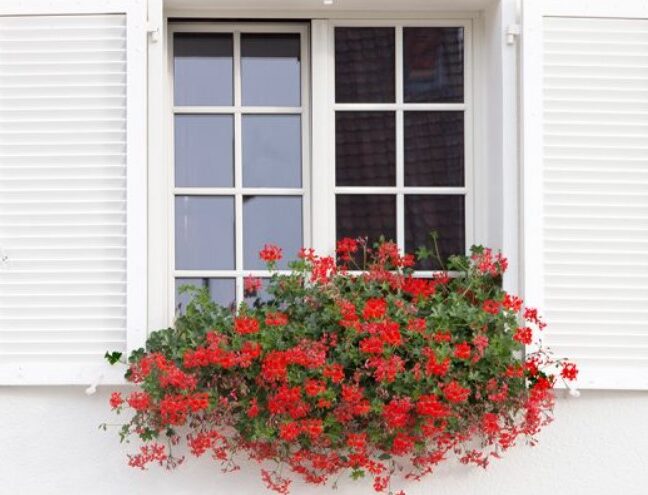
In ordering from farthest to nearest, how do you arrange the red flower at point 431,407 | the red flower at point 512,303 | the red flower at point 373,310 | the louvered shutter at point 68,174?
the louvered shutter at point 68,174, the red flower at point 512,303, the red flower at point 373,310, the red flower at point 431,407

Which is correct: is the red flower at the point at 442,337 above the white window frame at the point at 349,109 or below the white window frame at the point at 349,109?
below

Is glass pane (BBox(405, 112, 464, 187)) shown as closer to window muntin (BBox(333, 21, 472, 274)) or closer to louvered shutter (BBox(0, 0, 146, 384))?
window muntin (BBox(333, 21, 472, 274))

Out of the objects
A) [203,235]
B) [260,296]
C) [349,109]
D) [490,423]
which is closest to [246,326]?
[260,296]

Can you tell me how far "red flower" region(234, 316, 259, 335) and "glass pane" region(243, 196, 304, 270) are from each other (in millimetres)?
626

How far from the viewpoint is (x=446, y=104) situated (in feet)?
14.8

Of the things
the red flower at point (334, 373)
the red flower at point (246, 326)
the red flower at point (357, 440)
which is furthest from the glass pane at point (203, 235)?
the red flower at point (357, 440)

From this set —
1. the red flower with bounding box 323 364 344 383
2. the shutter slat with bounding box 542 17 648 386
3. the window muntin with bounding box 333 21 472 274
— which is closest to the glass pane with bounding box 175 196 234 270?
the window muntin with bounding box 333 21 472 274

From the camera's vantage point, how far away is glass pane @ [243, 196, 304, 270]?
14.9ft

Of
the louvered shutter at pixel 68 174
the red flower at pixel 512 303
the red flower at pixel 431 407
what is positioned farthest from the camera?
the louvered shutter at pixel 68 174

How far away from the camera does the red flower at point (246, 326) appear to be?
3922 mm

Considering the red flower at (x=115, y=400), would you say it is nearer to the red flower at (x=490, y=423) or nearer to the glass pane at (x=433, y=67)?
the red flower at (x=490, y=423)

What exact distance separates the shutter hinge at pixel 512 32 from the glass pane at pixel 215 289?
1.42m

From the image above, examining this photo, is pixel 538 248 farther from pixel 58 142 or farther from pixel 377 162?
pixel 58 142

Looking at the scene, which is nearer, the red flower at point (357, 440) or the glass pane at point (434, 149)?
the red flower at point (357, 440)
